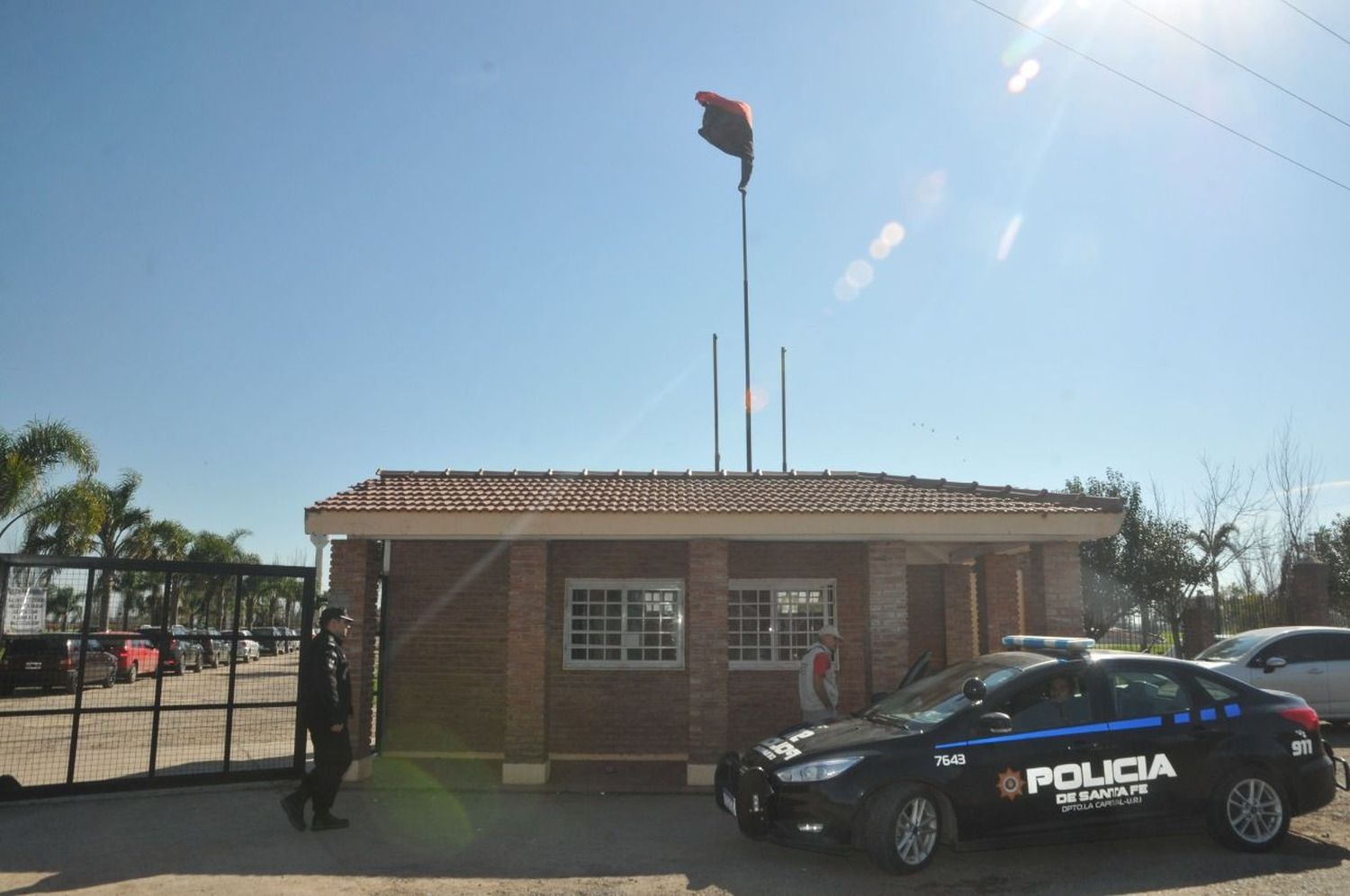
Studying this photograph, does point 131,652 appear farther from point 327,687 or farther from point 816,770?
point 816,770

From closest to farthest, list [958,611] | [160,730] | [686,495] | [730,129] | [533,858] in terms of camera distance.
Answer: [533,858]
[686,495]
[160,730]
[958,611]
[730,129]

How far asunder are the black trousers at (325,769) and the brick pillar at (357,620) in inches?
83.3

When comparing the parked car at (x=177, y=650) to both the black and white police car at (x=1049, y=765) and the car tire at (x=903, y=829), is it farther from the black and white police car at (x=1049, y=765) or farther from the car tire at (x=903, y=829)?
the car tire at (x=903, y=829)

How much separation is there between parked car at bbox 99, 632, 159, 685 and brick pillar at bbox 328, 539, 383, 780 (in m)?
1.79

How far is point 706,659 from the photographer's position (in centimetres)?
987

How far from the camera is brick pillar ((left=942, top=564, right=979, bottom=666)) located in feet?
39.9

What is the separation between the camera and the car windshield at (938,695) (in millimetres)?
6781

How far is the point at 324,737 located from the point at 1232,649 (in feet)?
38.4

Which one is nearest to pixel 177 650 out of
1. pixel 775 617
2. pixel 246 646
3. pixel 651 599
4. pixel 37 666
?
pixel 246 646

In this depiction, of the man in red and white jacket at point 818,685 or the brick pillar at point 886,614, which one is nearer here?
the man in red and white jacket at point 818,685

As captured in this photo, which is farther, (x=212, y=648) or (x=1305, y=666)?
(x=1305, y=666)

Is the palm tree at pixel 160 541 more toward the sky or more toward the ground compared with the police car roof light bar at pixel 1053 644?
more toward the sky

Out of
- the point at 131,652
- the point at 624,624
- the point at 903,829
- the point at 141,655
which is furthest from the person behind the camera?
the point at 624,624

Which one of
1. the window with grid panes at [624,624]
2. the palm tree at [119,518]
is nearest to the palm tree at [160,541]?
the palm tree at [119,518]
